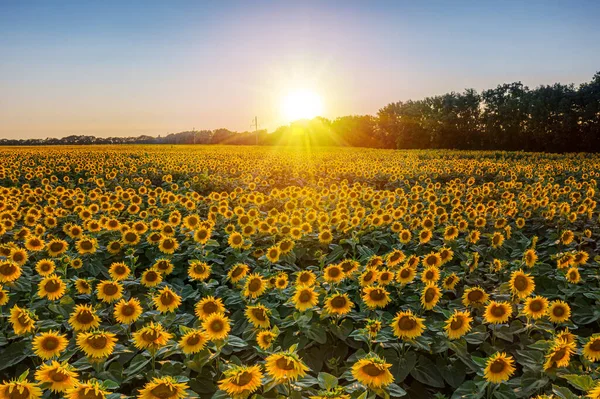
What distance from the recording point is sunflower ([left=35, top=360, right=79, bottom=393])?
2688 mm

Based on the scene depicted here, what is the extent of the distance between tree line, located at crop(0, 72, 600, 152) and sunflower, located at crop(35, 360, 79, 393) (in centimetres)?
5485

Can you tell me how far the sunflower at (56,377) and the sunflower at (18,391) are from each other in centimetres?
Result: 15

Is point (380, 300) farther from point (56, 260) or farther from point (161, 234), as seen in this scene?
point (56, 260)

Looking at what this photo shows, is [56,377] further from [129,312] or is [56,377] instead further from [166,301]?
[166,301]

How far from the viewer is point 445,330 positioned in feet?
12.8

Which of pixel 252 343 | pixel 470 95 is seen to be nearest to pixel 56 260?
pixel 252 343

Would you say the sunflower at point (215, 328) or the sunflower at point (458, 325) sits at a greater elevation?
the sunflower at point (215, 328)

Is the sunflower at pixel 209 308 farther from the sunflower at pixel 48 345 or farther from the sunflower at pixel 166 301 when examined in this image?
the sunflower at pixel 48 345

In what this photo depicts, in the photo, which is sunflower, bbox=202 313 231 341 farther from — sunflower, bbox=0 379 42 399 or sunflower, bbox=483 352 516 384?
sunflower, bbox=483 352 516 384

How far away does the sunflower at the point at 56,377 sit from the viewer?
2688mm

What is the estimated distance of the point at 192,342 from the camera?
3256 millimetres

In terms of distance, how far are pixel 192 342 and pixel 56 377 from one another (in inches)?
35.4

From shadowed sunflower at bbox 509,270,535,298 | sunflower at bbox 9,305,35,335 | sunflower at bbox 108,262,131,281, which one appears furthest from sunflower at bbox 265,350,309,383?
sunflower at bbox 108,262,131,281

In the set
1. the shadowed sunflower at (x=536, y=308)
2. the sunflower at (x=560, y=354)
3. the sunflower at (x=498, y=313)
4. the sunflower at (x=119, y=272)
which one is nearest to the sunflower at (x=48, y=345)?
the sunflower at (x=119, y=272)
